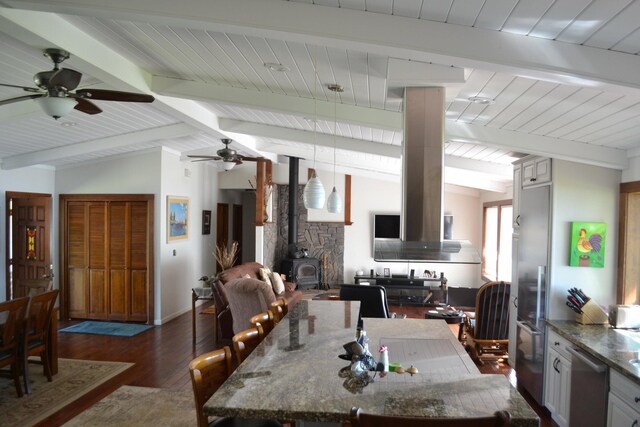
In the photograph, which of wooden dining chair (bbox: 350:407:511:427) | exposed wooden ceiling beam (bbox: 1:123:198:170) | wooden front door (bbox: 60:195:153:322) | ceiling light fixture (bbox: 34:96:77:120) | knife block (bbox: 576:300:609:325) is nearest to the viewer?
wooden dining chair (bbox: 350:407:511:427)

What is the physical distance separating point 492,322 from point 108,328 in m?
5.40

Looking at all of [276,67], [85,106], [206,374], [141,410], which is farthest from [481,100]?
[141,410]

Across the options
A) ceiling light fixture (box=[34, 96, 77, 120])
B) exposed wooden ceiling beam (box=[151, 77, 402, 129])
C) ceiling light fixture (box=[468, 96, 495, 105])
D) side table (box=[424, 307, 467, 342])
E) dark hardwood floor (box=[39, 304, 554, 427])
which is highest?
exposed wooden ceiling beam (box=[151, 77, 402, 129])

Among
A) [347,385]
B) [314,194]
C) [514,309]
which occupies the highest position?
[314,194]

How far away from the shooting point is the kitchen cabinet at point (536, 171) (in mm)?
3441

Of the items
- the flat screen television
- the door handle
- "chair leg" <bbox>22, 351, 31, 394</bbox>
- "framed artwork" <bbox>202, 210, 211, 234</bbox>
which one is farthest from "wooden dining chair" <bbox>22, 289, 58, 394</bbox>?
the flat screen television

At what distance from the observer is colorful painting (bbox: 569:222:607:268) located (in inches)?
128

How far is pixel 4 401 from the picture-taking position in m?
3.59

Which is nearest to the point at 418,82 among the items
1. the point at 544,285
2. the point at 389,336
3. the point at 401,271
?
the point at 389,336

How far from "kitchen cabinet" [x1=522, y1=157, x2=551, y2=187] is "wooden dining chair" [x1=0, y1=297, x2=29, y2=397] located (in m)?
4.79

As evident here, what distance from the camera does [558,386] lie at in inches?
124

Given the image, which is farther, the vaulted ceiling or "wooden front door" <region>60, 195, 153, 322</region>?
"wooden front door" <region>60, 195, 153, 322</region>

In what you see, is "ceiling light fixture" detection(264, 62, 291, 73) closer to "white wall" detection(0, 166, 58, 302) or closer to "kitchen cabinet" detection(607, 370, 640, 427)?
"kitchen cabinet" detection(607, 370, 640, 427)

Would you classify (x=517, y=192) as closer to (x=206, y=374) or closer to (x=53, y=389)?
(x=206, y=374)
